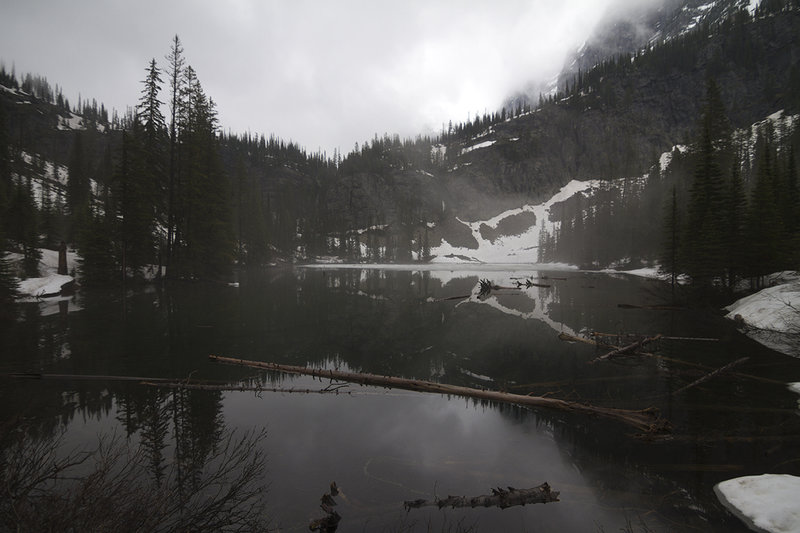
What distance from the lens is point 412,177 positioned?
181750mm

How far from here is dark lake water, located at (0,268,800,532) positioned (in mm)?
5898

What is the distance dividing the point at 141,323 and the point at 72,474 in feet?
48.1

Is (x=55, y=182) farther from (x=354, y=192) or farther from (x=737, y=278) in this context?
(x=737, y=278)

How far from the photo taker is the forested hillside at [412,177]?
32.4 metres

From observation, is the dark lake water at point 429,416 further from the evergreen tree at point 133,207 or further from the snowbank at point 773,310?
the evergreen tree at point 133,207

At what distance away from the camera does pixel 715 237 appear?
28.1 m

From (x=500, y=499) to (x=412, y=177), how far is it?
600ft

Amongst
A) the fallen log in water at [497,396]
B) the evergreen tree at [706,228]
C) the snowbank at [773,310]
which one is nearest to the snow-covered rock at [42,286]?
the fallen log in water at [497,396]

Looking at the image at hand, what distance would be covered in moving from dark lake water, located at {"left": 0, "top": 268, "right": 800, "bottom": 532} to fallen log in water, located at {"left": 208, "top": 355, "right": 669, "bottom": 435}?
12.8 inches

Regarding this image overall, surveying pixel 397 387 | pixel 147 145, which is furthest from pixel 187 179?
pixel 397 387

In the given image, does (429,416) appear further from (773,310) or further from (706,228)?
(706,228)

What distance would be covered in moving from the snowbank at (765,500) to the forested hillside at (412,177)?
97.4ft

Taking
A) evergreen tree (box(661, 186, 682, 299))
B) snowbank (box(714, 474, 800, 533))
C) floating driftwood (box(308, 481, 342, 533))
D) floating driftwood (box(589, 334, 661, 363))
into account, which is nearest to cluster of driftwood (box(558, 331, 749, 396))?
floating driftwood (box(589, 334, 661, 363))

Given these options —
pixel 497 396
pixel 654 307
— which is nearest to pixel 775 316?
pixel 654 307
